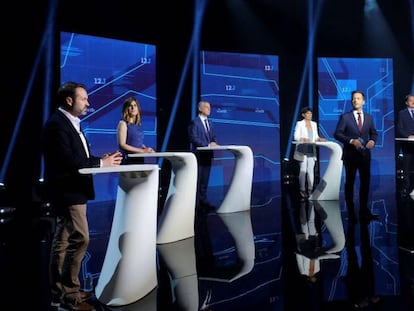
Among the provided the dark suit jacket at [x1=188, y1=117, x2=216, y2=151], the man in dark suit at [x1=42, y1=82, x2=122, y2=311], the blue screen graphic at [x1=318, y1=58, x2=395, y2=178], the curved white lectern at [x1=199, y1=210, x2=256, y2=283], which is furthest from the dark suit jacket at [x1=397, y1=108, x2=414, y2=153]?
the man in dark suit at [x1=42, y1=82, x2=122, y2=311]

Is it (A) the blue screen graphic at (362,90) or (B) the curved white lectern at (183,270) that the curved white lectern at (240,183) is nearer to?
(B) the curved white lectern at (183,270)

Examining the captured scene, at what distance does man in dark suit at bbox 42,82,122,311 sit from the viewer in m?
2.29

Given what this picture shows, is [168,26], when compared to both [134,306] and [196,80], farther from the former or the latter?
[134,306]

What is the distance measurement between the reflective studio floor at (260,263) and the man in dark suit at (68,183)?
0.40ft

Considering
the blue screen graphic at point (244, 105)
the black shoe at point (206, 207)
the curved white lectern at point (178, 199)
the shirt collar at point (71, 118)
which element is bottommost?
the black shoe at point (206, 207)

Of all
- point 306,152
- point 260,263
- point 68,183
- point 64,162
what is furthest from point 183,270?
point 306,152

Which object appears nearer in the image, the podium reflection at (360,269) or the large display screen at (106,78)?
the podium reflection at (360,269)

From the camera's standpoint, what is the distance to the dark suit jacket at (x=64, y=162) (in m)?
2.28

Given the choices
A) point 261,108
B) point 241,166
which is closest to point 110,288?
point 241,166

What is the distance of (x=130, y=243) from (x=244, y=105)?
6.16 m

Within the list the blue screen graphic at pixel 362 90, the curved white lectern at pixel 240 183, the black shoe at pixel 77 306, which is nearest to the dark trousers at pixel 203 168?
the curved white lectern at pixel 240 183

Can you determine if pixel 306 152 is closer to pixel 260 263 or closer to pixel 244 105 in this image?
pixel 244 105

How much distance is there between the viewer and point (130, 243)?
233cm

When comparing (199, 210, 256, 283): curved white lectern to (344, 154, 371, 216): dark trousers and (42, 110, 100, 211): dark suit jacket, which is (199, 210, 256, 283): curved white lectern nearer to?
(42, 110, 100, 211): dark suit jacket
